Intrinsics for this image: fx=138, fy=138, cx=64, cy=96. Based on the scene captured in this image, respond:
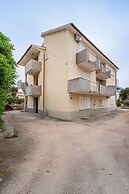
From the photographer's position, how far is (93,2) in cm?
1169

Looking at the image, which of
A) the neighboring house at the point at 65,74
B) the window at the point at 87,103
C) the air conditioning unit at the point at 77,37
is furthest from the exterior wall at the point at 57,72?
the window at the point at 87,103

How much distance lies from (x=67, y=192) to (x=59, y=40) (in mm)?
17066

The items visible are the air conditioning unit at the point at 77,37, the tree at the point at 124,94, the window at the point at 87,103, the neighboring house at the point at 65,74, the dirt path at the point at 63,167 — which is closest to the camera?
the dirt path at the point at 63,167

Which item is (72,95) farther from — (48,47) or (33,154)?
(33,154)

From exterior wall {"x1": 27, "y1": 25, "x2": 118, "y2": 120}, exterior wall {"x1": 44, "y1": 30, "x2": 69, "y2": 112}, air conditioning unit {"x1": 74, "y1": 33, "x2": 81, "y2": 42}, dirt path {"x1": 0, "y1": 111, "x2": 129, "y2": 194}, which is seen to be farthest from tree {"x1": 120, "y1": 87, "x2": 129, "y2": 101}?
dirt path {"x1": 0, "y1": 111, "x2": 129, "y2": 194}

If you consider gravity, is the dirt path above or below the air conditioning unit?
below

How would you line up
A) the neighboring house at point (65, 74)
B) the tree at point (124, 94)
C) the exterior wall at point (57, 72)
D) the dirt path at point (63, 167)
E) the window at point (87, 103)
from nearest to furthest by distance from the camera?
the dirt path at point (63, 167) < the neighboring house at point (65, 74) < the exterior wall at point (57, 72) < the window at point (87, 103) < the tree at point (124, 94)

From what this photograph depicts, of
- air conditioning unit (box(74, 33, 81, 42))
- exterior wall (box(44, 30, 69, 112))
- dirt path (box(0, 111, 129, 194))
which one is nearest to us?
dirt path (box(0, 111, 129, 194))

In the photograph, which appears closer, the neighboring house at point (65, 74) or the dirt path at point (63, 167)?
the dirt path at point (63, 167)

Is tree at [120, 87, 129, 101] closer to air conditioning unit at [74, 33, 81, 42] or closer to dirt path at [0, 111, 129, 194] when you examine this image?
air conditioning unit at [74, 33, 81, 42]

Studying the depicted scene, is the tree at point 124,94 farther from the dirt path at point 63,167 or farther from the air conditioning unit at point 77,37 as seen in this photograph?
the dirt path at point 63,167

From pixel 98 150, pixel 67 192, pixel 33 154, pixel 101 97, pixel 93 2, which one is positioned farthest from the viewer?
pixel 101 97

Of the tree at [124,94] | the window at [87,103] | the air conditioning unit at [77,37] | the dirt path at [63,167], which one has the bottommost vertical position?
the dirt path at [63,167]

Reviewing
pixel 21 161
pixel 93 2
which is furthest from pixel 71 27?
pixel 21 161
